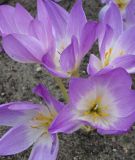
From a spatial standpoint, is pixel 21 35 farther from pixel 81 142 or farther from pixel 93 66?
pixel 81 142

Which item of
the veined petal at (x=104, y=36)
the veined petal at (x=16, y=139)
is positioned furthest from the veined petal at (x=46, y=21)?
the veined petal at (x=16, y=139)

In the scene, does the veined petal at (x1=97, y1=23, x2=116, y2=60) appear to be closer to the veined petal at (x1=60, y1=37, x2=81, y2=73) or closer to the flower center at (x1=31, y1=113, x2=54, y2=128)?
the veined petal at (x1=60, y1=37, x2=81, y2=73)

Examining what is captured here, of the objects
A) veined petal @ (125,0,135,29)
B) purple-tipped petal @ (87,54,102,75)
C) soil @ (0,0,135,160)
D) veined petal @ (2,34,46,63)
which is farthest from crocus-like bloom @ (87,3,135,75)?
soil @ (0,0,135,160)

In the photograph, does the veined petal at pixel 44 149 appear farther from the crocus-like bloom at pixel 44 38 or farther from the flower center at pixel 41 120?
the crocus-like bloom at pixel 44 38

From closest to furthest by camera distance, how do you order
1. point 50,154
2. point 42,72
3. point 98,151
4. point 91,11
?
point 50,154 → point 98,151 → point 42,72 → point 91,11

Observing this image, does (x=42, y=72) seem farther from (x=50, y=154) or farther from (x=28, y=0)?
(x=50, y=154)

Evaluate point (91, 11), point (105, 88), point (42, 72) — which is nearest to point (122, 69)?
point (105, 88)
